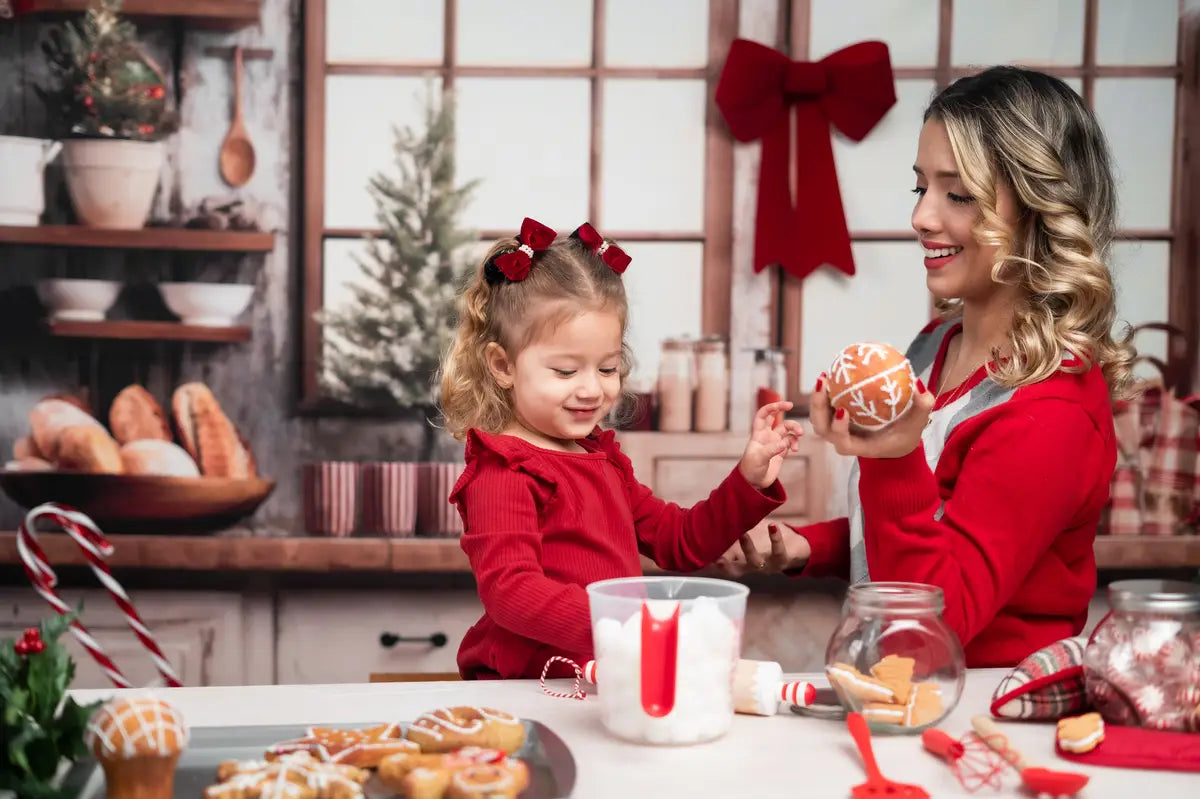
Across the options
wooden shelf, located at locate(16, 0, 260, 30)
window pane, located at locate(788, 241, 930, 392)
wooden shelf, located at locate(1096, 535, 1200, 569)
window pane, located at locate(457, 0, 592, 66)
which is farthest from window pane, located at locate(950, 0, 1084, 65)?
wooden shelf, located at locate(16, 0, 260, 30)

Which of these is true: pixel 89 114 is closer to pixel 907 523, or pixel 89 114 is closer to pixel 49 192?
pixel 49 192

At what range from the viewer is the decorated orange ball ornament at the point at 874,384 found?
138 cm

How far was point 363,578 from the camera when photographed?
10.6ft

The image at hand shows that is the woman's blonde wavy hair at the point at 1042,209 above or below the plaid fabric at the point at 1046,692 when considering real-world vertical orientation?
above

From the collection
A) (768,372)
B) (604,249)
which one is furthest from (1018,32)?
(604,249)

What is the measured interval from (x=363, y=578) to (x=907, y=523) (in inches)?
80.1

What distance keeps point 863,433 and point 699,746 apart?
47 centimetres

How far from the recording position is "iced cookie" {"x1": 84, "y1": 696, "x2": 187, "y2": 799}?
3.23 feet

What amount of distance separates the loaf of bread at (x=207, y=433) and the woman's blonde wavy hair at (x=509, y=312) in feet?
5.22

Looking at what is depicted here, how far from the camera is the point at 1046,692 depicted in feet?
4.10

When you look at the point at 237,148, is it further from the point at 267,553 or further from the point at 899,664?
the point at 899,664

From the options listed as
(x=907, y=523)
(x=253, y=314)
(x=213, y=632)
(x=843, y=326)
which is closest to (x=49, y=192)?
(x=253, y=314)

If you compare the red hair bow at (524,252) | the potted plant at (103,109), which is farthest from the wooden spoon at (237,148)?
the red hair bow at (524,252)

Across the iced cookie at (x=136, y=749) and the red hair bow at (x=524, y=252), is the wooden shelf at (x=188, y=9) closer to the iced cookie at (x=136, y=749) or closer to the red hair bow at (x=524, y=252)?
the red hair bow at (x=524, y=252)
